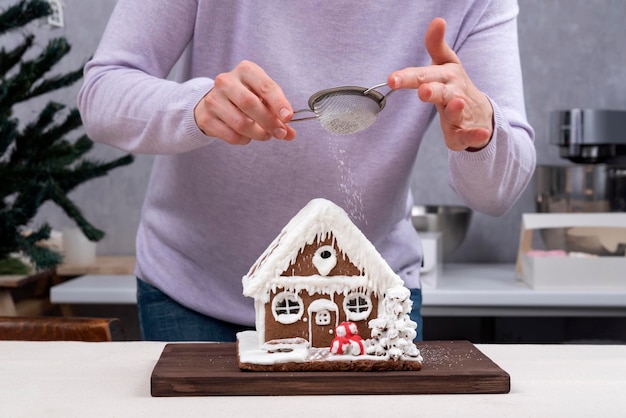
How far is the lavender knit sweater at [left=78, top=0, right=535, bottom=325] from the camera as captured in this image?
113cm

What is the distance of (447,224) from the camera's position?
7.88 feet

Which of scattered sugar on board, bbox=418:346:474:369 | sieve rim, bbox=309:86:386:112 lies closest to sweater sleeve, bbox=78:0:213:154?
sieve rim, bbox=309:86:386:112

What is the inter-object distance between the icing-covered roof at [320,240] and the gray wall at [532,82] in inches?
66.6

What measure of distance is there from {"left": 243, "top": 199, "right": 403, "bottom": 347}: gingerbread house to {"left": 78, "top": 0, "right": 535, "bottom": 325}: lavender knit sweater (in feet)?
0.56

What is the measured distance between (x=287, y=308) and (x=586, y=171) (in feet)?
4.94

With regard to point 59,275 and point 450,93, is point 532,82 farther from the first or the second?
point 450,93

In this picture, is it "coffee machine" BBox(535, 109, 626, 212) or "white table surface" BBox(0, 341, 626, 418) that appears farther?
"coffee machine" BBox(535, 109, 626, 212)

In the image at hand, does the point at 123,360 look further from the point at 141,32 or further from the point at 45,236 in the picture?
the point at 45,236

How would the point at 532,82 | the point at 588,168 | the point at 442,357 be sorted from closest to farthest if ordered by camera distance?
the point at 442,357 < the point at 588,168 < the point at 532,82

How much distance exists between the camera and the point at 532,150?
45.3 inches

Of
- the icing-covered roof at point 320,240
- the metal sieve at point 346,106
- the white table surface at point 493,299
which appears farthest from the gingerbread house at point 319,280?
the white table surface at point 493,299

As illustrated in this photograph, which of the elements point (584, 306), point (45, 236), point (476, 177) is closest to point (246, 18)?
point (476, 177)

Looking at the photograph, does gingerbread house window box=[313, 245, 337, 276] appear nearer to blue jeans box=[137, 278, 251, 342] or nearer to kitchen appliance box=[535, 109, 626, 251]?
blue jeans box=[137, 278, 251, 342]

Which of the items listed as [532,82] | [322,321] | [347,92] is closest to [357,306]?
[322,321]
